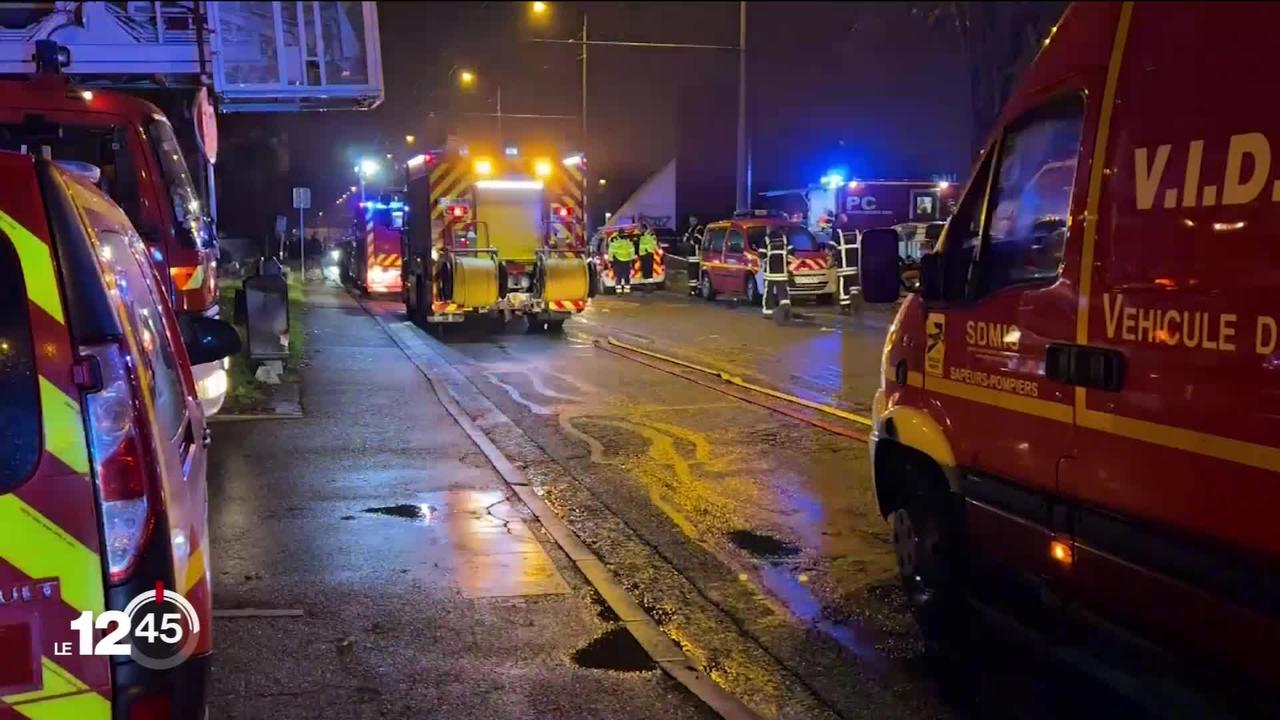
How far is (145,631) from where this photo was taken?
8.55ft

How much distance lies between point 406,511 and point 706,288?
2007cm

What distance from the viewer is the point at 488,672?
15.1 ft

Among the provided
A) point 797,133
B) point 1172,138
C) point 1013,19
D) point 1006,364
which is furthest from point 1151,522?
point 797,133

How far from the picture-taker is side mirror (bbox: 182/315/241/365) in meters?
4.54

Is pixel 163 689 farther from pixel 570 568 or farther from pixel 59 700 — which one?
pixel 570 568

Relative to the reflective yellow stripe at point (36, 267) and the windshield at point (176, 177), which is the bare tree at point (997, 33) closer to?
the windshield at point (176, 177)

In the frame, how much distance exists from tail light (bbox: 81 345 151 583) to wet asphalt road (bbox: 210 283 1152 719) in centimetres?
187

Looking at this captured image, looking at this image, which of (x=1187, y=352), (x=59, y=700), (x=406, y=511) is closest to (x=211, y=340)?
(x=59, y=700)

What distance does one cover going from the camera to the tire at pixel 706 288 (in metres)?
26.5

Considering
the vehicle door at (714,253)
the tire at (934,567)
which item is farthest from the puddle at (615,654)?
the vehicle door at (714,253)

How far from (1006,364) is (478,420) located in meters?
6.76

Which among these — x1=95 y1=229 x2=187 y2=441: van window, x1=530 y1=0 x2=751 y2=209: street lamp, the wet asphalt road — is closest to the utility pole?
x1=530 y1=0 x2=751 y2=209: street lamp

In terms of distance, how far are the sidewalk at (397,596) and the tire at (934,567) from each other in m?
1.34

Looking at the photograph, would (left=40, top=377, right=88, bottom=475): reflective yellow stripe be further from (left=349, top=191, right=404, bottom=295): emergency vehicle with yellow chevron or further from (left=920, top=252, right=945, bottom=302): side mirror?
(left=349, top=191, right=404, bottom=295): emergency vehicle with yellow chevron
